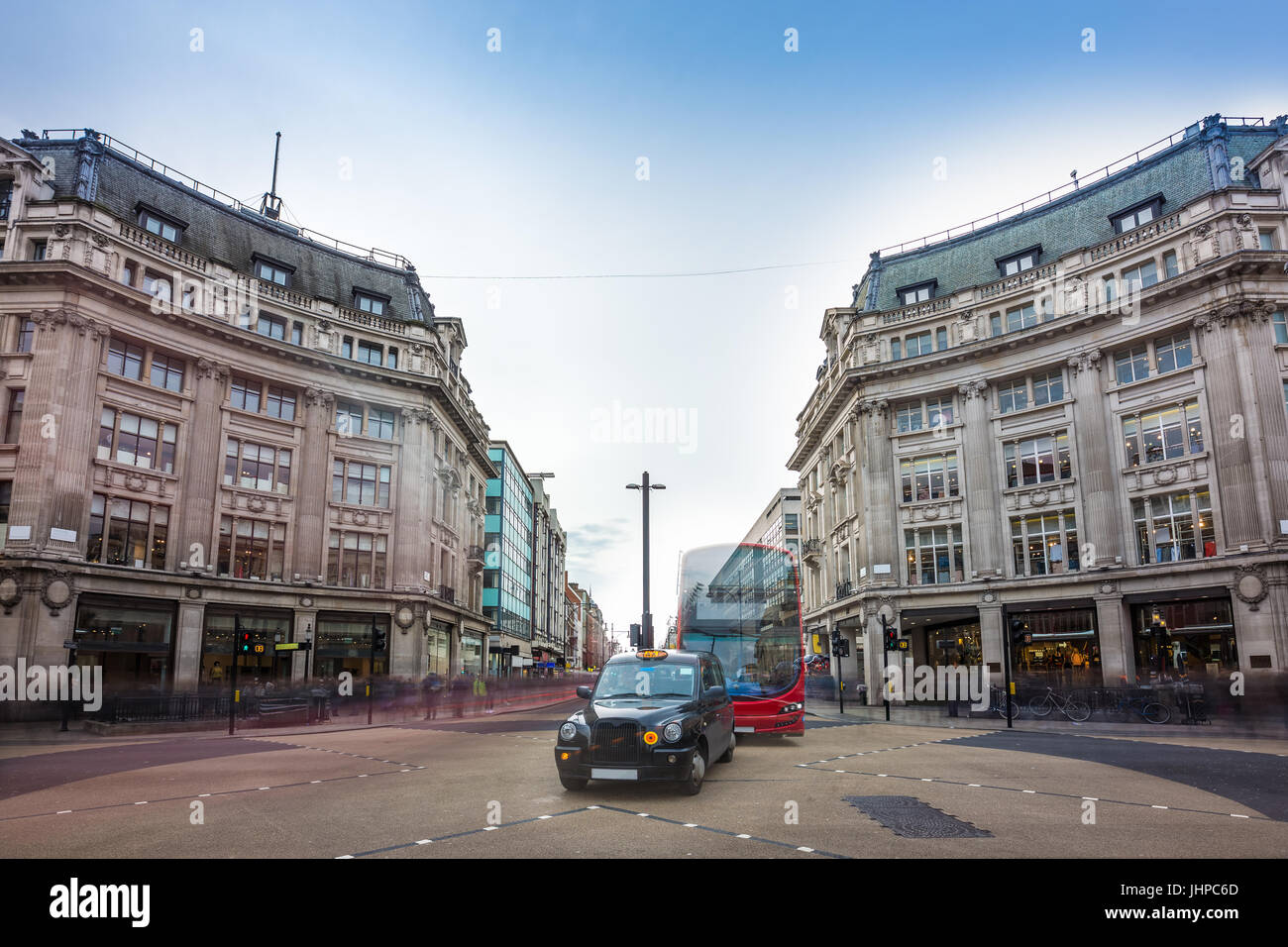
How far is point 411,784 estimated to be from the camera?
37.2 feet

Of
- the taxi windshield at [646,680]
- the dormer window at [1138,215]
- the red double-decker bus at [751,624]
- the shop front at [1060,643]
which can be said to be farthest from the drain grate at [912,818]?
the dormer window at [1138,215]

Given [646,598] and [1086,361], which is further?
[1086,361]

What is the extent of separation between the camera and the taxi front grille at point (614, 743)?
32.1ft

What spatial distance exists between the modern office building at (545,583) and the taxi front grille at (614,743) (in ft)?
254

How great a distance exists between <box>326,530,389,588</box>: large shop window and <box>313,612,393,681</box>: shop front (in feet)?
5.55

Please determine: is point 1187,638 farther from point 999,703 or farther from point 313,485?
point 313,485

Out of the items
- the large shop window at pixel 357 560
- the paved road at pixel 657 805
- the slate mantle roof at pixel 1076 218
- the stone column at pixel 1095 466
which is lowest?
the paved road at pixel 657 805

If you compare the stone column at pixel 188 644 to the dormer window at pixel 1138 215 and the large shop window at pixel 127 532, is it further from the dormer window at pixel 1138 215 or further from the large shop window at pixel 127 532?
the dormer window at pixel 1138 215

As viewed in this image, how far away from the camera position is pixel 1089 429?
120ft

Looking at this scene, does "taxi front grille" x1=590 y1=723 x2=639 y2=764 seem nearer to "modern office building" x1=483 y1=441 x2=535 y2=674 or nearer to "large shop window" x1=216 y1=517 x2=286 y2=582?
"large shop window" x1=216 y1=517 x2=286 y2=582

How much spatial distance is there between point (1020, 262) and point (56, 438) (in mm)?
44462

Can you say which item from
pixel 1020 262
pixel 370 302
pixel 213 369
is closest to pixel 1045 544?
pixel 1020 262

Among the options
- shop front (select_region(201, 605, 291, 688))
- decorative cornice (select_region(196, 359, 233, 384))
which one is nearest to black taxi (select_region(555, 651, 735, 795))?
shop front (select_region(201, 605, 291, 688))

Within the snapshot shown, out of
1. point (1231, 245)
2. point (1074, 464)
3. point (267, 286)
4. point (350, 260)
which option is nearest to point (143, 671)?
point (267, 286)
